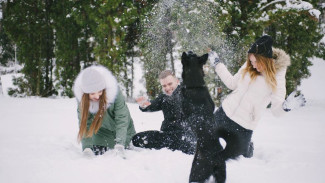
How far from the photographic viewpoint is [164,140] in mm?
3615

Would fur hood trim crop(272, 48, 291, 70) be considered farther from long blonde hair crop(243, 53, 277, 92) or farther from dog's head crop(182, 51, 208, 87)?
dog's head crop(182, 51, 208, 87)

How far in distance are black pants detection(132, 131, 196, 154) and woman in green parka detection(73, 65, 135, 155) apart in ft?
1.54

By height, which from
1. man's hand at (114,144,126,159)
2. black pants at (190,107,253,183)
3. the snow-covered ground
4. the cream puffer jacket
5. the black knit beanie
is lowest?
the snow-covered ground

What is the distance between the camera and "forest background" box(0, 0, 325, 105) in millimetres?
7422

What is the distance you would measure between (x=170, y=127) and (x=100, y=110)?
1.21 metres

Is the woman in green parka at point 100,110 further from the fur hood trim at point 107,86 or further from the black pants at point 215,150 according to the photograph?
the black pants at point 215,150

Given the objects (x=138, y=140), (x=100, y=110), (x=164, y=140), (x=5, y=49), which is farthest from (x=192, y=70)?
(x=5, y=49)

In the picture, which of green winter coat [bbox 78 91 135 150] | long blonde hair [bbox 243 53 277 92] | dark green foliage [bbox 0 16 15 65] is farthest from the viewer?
dark green foliage [bbox 0 16 15 65]

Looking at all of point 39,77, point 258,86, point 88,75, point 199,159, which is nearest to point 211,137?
point 199,159

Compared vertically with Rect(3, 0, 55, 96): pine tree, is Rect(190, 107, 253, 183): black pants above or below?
below

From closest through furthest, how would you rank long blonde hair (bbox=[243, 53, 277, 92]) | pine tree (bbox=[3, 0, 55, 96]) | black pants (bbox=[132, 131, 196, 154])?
long blonde hair (bbox=[243, 53, 277, 92]) → black pants (bbox=[132, 131, 196, 154]) → pine tree (bbox=[3, 0, 55, 96])

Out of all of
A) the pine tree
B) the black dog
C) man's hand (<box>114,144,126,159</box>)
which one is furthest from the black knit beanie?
the pine tree

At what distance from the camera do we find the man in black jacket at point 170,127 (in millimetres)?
3537

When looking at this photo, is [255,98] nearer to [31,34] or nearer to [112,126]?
[112,126]
